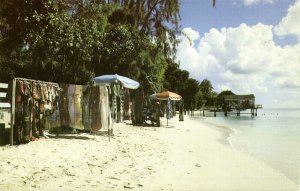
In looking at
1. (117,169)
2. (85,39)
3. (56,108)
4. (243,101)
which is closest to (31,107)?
(56,108)

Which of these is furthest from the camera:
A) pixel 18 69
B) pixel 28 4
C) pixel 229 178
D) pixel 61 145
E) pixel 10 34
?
pixel 18 69

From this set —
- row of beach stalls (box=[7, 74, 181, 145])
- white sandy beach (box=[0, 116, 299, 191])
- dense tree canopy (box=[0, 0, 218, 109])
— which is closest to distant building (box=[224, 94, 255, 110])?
dense tree canopy (box=[0, 0, 218, 109])

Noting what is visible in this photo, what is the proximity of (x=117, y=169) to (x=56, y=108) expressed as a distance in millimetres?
4073

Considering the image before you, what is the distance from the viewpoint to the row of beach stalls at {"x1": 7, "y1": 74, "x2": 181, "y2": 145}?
9.70 metres

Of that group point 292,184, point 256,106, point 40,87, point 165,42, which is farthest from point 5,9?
point 256,106

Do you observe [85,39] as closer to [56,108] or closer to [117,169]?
[56,108]

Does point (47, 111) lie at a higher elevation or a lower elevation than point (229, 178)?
higher

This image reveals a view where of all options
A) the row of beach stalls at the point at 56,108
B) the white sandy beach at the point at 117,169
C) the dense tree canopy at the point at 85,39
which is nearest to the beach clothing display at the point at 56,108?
the row of beach stalls at the point at 56,108

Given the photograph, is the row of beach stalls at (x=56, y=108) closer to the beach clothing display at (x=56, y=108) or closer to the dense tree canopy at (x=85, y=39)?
the beach clothing display at (x=56, y=108)

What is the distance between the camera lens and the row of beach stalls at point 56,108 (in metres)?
9.70

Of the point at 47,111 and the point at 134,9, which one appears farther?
the point at 134,9

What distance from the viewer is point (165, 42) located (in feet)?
82.0

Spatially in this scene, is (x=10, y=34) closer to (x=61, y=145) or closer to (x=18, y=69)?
(x=61, y=145)

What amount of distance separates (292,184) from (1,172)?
651 centimetres
